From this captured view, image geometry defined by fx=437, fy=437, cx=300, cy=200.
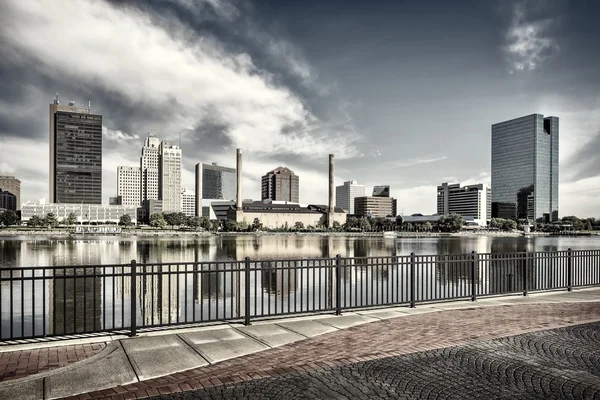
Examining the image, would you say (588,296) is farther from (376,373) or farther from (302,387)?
(302,387)

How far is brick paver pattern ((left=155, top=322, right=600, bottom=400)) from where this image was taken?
6137 millimetres

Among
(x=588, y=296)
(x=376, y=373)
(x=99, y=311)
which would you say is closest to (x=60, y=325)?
(x=99, y=311)

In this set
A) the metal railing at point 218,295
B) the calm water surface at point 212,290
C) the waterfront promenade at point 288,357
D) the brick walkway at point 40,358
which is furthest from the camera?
the calm water surface at point 212,290

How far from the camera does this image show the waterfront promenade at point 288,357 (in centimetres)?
639

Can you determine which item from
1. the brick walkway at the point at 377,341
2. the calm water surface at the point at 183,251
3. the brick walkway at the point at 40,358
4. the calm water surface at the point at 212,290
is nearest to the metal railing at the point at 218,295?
the calm water surface at the point at 212,290

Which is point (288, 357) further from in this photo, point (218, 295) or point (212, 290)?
point (212, 290)

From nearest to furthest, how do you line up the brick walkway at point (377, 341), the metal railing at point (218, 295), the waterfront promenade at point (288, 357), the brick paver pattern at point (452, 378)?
the brick paver pattern at point (452, 378) < the waterfront promenade at point (288, 357) < the brick walkway at point (377, 341) < the metal railing at point (218, 295)

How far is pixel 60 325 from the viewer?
1777 centimetres

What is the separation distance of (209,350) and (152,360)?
108 cm

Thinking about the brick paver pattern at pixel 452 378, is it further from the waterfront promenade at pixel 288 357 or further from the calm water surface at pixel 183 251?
the calm water surface at pixel 183 251

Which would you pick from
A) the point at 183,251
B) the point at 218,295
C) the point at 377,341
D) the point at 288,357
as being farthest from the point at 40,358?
the point at 183,251

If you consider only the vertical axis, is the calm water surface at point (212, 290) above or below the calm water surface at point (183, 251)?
above

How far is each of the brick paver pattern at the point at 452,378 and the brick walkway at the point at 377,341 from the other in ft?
1.10

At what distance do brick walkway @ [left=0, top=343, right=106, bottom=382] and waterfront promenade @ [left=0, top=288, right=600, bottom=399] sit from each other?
0.06 feet
